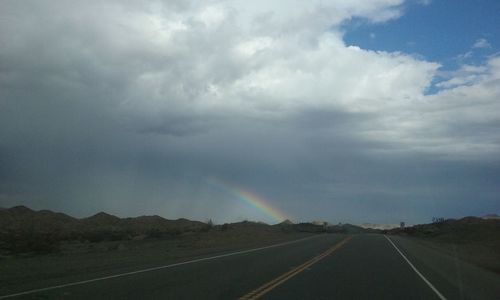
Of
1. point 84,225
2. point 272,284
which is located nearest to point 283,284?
point 272,284

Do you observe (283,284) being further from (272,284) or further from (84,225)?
(84,225)

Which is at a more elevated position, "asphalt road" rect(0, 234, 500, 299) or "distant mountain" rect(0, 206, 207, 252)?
"distant mountain" rect(0, 206, 207, 252)

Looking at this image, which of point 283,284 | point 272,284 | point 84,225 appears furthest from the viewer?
point 84,225

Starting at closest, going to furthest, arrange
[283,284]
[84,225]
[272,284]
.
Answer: [272,284]
[283,284]
[84,225]

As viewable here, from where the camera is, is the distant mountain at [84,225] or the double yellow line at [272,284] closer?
the double yellow line at [272,284]

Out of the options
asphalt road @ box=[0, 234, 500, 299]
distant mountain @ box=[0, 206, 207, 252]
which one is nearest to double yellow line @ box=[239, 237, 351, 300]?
asphalt road @ box=[0, 234, 500, 299]

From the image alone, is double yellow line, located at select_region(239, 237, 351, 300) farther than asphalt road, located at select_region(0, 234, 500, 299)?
No

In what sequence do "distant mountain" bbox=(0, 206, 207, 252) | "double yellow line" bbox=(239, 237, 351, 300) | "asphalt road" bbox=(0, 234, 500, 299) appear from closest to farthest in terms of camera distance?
"double yellow line" bbox=(239, 237, 351, 300), "asphalt road" bbox=(0, 234, 500, 299), "distant mountain" bbox=(0, 206, 207, 252)

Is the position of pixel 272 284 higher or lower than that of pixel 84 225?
lower

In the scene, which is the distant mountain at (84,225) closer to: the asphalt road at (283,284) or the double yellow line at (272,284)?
the double yellow line at (272,284)

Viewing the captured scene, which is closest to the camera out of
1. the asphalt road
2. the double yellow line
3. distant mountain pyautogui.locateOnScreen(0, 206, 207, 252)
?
the double yellow line

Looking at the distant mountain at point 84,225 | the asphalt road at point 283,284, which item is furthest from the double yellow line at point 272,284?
the distant mountain at point 84,225

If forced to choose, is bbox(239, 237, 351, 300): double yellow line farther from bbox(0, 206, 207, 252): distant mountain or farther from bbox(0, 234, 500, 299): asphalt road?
bbox(0, 206, 207, 252): distant mountain

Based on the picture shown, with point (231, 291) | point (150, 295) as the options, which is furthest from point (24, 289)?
point (231, 291)
